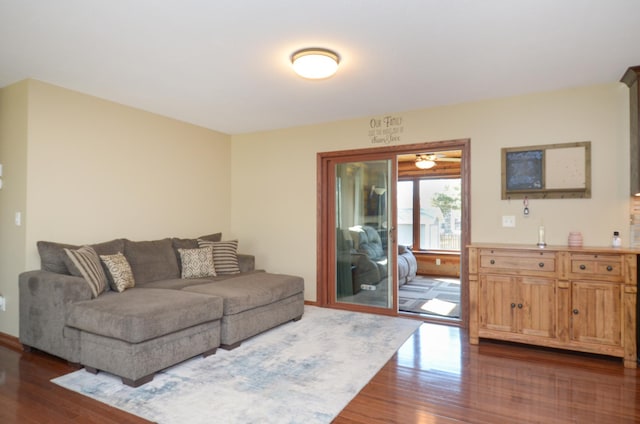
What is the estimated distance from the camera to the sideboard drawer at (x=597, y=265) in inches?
124

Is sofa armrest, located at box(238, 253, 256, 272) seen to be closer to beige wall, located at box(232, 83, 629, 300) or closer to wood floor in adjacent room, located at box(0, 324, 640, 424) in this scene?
beige wall, located at box(232, 83, 629, 300)

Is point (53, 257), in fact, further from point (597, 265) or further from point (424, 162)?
point (424, 162)

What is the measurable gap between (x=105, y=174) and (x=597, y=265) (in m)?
4.82

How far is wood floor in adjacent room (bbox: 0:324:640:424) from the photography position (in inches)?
90.6

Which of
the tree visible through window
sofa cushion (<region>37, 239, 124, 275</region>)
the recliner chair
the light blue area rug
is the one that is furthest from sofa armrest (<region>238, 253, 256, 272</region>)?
the tree visible through window

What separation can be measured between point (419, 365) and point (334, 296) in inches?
82.5

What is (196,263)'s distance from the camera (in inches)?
170

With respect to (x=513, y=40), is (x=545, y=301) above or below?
below

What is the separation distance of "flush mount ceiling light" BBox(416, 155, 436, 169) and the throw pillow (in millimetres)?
5670

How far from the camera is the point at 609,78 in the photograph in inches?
135

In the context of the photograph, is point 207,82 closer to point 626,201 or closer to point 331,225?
point 331,225

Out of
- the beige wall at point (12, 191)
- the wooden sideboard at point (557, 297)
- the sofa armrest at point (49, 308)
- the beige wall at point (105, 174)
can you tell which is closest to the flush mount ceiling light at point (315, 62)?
the wooden sideboard at point (557, 297)

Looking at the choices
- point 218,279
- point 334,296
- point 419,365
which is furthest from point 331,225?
point 419,365

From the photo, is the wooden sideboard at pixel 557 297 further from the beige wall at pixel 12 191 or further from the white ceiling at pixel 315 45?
the beige wall at pixel 12 191
